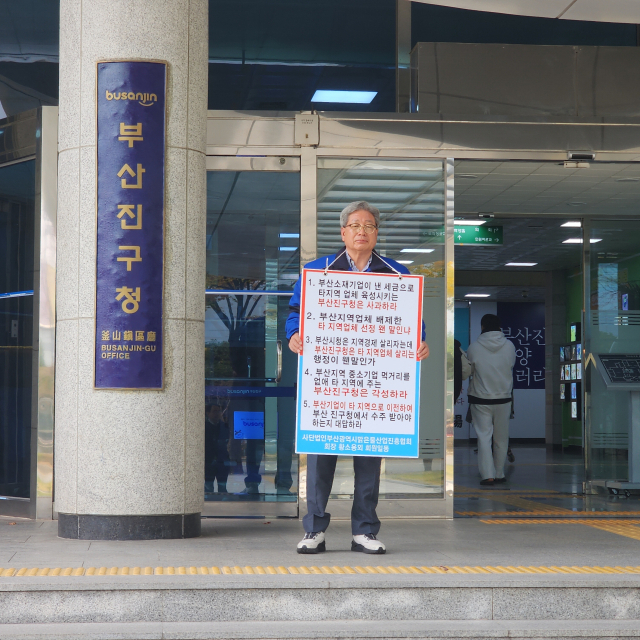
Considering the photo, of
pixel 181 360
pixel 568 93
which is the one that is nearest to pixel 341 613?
pixel 181 360

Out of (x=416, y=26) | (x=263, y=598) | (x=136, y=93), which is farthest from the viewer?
(x=416, y=26)

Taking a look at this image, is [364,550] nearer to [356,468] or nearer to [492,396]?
[356,468]

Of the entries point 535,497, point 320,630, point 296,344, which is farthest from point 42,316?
point 535,497

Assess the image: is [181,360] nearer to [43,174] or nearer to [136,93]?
[136,93]

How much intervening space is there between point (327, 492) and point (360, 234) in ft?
4.82

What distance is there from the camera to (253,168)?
6.76 metres

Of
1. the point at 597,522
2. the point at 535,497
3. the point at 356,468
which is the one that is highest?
the point at 356,468

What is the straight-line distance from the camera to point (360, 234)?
4922 millimetres

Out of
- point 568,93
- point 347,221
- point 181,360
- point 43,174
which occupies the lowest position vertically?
point 181,360

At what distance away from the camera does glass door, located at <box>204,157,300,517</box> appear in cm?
675

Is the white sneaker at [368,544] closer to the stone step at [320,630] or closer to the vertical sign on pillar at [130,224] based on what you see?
the stone step at [320,630]

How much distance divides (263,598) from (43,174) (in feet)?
13.5

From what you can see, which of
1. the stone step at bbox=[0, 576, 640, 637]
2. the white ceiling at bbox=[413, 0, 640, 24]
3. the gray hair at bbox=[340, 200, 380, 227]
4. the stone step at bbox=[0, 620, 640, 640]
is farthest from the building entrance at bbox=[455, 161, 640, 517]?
the stone step at bbox=[0, 620, 640, 640]

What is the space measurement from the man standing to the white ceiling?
2.61m
